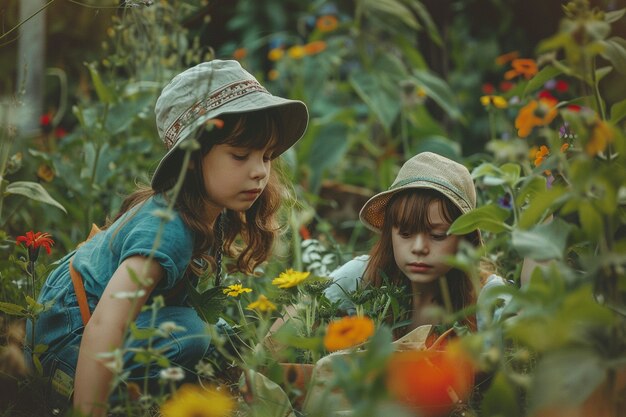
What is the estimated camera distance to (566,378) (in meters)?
0.95

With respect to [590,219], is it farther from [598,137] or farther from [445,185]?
[445,185]

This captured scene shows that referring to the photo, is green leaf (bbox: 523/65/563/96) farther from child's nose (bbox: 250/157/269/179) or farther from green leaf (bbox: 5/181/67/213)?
green leaf (bbox: 5/181/67/213)

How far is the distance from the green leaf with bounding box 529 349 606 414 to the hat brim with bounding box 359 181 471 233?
32.0 inches

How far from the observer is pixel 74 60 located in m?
4.26

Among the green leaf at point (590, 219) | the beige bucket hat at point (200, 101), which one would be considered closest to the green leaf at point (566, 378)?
the green leaf at point (590, 219)

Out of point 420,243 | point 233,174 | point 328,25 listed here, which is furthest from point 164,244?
point 328,25

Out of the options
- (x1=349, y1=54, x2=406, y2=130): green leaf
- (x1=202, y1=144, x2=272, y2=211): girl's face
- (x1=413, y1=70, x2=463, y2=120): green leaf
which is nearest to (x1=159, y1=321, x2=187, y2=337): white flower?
(x1=202, y1=144, x2=272, y2=211): girl's face

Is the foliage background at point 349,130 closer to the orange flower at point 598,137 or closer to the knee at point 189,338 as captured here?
the orange flower at point 598,137

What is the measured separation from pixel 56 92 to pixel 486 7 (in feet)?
8.10

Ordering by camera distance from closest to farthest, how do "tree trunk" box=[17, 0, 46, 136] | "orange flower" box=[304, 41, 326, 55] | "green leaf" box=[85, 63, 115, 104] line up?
"green leaf" box=[85, 63, 115, 104]
"tree trunk" box=[17, 0, 46, 136]
"orange flower" box=[304, 41, 326, 55]

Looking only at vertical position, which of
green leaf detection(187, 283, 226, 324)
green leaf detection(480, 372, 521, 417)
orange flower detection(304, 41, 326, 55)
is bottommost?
orange flower detection(304, 41, 326, 55)

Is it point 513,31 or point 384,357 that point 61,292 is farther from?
point 513,31

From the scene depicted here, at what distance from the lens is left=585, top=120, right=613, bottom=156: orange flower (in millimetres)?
1014

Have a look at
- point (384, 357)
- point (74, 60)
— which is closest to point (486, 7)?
point (74, 60)
